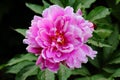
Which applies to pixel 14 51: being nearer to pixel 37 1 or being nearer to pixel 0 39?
pixel 0 39

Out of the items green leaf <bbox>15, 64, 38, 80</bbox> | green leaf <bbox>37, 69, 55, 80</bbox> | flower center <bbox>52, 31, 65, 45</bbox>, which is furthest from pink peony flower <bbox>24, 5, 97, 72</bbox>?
green leaf <bbox>15, 64, 38, 80</bbox>

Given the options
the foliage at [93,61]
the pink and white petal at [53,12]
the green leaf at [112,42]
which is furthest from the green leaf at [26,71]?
the green leaf at [112,42]

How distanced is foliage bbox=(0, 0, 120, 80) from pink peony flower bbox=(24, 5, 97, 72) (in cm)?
17

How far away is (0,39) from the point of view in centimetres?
297

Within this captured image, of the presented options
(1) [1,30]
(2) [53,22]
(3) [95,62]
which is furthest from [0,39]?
(2) [53,22]

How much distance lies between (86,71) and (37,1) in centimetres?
87

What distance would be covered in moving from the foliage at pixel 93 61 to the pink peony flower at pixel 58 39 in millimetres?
169

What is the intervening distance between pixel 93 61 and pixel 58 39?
24.0 inches

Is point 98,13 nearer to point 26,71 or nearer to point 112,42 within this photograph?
point 112,42

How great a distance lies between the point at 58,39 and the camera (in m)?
1.70

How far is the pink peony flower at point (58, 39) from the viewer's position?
1682 millimetres

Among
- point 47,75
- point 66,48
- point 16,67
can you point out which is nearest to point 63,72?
point 47,75

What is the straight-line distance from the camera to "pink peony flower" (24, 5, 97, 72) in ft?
5.52

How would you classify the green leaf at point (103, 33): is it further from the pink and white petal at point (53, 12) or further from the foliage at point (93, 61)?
the pink and white petal at point (53, 12)
